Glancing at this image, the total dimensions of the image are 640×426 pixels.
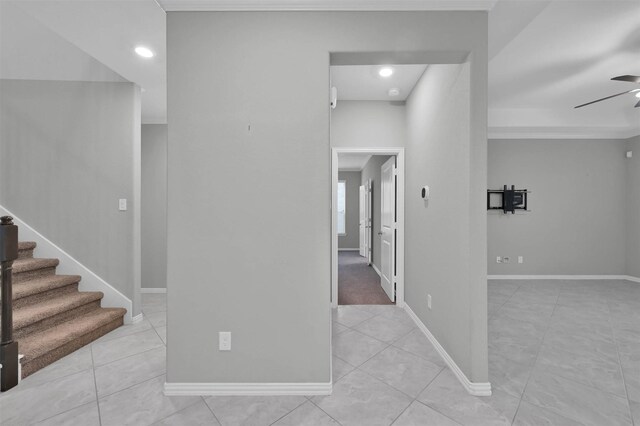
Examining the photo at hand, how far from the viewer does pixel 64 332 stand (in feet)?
8.06

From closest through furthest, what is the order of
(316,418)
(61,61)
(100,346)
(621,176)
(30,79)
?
(316,418), (100,346), (61,61), (30,79), (621,176)

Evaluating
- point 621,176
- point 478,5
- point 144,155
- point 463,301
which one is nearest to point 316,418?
point 463,301

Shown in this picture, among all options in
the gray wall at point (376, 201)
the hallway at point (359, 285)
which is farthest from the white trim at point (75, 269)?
the gray wall at point (376, 201)

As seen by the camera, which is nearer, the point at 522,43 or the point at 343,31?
the point at 343,31

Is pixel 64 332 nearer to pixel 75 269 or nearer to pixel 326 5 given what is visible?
pixel 75 269

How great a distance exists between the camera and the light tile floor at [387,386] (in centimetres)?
165

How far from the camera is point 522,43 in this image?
2.68 metres

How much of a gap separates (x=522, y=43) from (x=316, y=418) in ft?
11.9

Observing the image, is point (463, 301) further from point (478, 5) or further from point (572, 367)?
point (478, 5)

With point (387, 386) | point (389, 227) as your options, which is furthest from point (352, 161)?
point (387, 386)

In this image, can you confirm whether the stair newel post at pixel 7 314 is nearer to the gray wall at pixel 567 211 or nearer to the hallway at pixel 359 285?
the hallway at pixel 359 285

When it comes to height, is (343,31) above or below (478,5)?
below

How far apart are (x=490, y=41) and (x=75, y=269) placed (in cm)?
465

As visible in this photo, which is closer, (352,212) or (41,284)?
(41,284)
